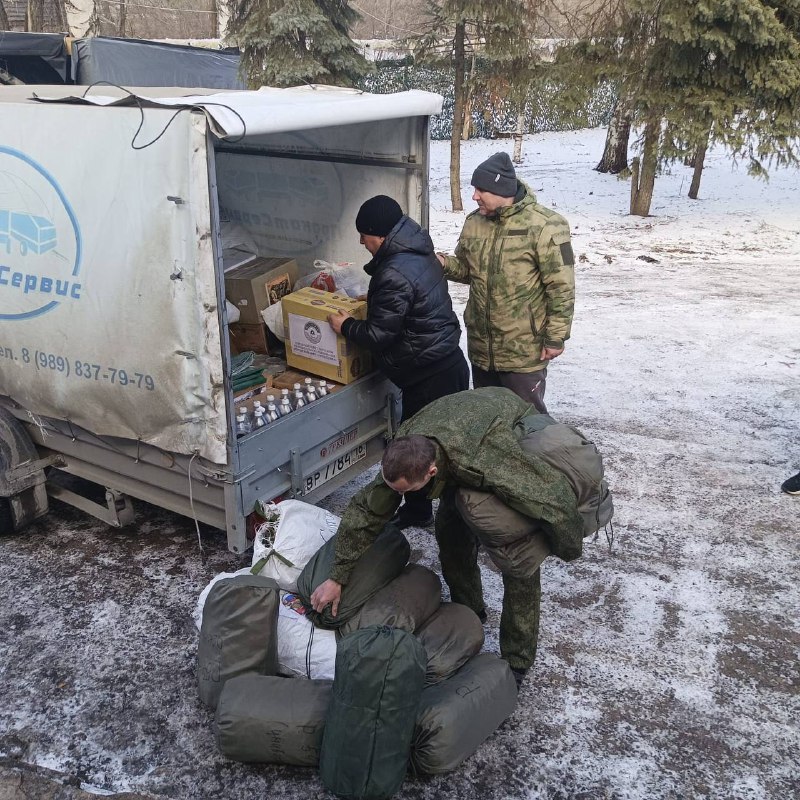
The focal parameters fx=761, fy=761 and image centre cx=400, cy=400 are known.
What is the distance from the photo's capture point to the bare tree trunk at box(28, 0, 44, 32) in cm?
1664

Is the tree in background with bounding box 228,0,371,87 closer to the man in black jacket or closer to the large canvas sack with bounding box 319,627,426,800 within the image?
the man in black jacket

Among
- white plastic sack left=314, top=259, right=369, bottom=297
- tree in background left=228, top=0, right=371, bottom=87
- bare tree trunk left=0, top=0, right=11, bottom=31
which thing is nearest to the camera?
white plastic sack left=314, top=259, right=369, bottom=297

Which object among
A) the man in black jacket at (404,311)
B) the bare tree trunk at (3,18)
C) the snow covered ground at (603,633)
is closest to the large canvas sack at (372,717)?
the snow covered ground at (603,633)

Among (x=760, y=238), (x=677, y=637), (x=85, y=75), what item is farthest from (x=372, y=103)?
(x=760, y=238)

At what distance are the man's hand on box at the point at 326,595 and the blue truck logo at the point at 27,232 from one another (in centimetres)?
211

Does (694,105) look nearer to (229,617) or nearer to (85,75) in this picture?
(85,75)

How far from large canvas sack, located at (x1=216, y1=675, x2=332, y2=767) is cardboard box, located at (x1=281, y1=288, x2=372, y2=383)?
76.5 inches

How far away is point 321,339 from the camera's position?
4461 mm

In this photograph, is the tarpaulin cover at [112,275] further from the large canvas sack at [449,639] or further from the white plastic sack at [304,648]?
the large canvas sack at [449,639]

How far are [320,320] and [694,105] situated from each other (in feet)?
33.5

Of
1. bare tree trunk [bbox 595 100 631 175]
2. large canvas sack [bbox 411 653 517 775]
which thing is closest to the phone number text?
large canvas sack [bbox 411 653 517 775]

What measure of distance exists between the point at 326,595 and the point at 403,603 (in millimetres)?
350

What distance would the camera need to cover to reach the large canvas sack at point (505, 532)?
9.93ft

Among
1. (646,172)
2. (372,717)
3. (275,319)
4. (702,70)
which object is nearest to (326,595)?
(372,717)
